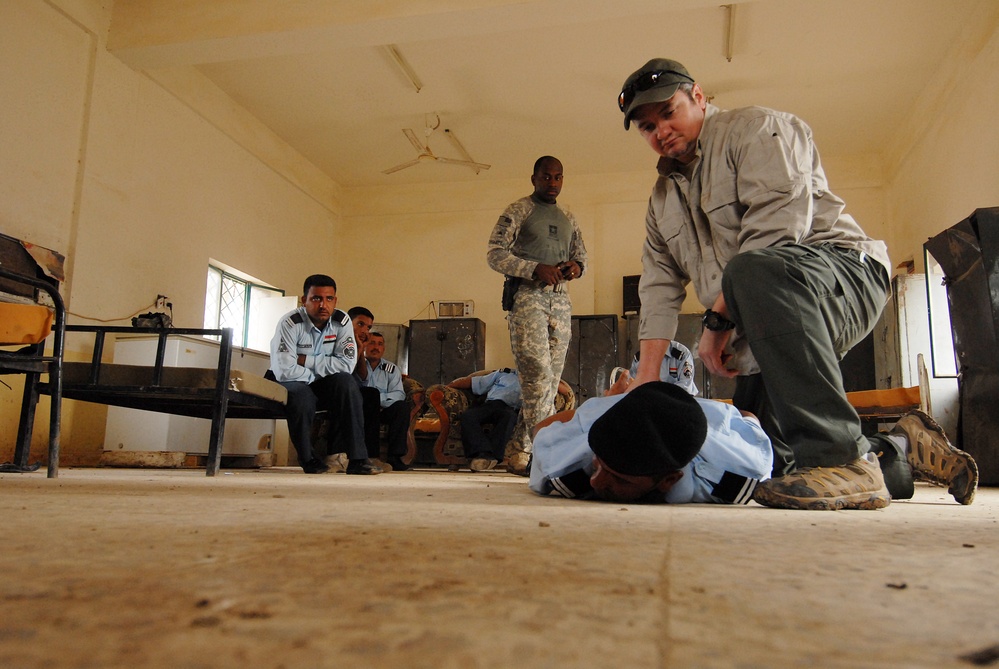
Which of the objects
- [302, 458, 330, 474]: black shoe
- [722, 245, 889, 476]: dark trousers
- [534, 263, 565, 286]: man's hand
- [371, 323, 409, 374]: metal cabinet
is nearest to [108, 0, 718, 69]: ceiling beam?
[534, 263, 565, 286]: man's hand

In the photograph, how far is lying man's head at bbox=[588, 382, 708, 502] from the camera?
3.84 feet

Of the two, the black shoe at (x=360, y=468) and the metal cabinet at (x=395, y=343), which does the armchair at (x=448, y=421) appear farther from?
the metal cabinet at (x=395, y=343)

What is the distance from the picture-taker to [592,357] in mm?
7309

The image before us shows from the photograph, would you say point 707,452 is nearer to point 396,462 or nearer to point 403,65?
point 396,462

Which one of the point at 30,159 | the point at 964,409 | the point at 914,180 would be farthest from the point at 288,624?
the point at 914,180

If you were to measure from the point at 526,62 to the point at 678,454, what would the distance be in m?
5.51

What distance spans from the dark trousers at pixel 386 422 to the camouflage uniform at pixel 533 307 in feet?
2.96

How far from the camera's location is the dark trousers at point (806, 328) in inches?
53.3

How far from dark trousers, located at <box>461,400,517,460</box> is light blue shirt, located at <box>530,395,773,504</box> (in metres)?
3.19

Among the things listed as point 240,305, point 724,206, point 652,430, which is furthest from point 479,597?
point 240,305

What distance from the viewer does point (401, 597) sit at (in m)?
0.39

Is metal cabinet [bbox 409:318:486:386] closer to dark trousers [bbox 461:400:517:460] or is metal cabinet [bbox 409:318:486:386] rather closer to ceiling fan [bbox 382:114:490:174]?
ceiling fan [bbox 382:114:490:174]

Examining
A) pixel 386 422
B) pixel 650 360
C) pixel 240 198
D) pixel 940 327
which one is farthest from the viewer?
pixel 240 198

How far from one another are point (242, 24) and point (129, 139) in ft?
4.49
